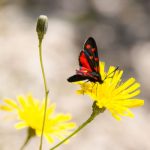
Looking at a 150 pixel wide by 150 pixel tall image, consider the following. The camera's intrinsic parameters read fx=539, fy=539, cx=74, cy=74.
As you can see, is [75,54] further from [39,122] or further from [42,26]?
[42,26]

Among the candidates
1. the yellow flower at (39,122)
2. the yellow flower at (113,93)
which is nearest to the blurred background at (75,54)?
the yellow flower at (39,122)

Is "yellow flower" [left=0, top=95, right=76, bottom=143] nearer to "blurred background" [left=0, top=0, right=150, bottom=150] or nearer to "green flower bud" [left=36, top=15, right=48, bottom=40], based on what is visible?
"green flower bud" [left=36, top=15, right=48, bottom=40]

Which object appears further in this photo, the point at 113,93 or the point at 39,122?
the point at 39,122

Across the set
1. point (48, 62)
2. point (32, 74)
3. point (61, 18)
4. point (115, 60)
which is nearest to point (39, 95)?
point (32, 74)

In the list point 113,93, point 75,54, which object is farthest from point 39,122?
point 75,54

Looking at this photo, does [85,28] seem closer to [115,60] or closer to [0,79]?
[115,60]

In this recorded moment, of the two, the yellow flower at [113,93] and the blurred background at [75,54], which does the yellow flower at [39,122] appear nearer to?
the yellow flower at [113,93]
